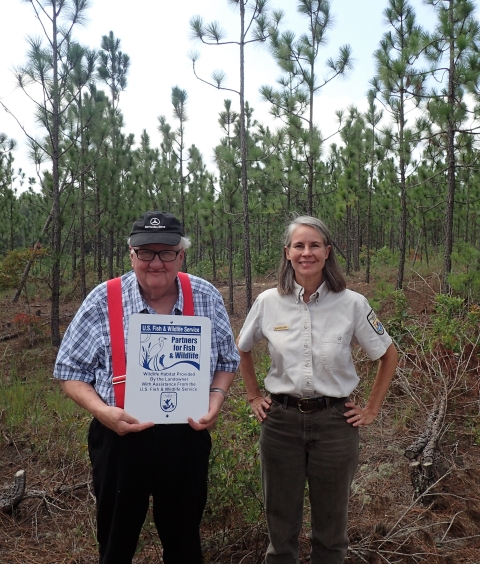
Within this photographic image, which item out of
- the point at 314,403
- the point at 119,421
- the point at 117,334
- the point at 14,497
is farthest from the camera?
the point at 14,497

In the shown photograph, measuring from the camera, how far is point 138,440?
1.85 meters

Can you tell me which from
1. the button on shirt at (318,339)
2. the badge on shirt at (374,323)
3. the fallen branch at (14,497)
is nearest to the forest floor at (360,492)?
the fallen branch at (14,497)

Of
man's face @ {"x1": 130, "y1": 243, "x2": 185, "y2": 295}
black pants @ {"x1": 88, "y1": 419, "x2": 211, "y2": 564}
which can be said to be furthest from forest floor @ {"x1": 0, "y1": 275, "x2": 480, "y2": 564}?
man's face @ {"x1": 130, "y1": 243, "x2": 185, "y2": 295}

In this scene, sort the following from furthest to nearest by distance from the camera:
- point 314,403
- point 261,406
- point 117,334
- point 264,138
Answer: point 264,138 → point 261,406 → point 314,403 → point 117,334

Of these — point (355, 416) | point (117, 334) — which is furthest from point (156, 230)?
point (355, 416)

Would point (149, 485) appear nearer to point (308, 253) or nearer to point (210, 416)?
point (210, 416)

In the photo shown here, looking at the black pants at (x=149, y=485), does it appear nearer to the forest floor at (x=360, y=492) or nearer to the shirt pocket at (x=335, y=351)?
the forest floor at (x=360, y=492)

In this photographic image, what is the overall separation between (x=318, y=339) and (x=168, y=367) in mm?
686

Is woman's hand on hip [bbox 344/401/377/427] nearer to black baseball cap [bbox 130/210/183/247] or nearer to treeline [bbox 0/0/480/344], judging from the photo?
black baseball cap [bbox 130/210/183/247]

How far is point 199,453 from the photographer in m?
1.95

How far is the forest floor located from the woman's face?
1.23 metres

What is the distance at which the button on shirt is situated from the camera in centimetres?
209

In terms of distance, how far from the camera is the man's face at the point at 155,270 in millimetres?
1901

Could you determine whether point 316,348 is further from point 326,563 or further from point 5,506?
point 5,506
